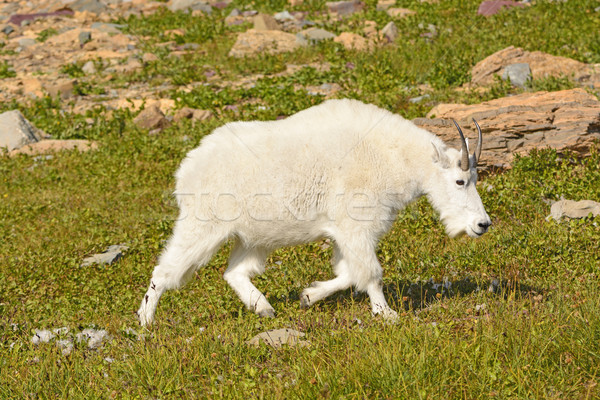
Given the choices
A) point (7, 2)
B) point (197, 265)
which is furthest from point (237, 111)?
point (7, 2)

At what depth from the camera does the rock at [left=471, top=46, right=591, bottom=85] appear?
14.1 m

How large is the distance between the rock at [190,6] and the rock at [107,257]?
16.5 metres

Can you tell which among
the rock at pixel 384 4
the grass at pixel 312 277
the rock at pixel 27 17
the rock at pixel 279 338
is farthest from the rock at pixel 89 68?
the rock at pixel 279 338

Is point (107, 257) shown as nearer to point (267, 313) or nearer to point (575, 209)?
point (267, 313)

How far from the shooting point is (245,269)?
284 inches

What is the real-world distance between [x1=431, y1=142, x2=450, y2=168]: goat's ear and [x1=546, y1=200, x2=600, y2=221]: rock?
8.78 ft

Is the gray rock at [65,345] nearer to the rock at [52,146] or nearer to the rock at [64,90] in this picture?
the rock at [52,146]

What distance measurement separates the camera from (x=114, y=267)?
8.80 meters

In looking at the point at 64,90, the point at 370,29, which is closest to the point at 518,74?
the point at 370,29

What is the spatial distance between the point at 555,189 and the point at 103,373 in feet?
22.8

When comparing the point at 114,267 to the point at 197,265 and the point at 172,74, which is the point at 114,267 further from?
the point at 172,74

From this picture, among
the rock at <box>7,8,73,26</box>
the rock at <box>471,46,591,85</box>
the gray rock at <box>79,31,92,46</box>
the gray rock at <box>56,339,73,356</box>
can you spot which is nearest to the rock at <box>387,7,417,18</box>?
the rock at <box>471,46,591,85</box>

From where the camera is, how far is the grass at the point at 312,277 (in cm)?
464

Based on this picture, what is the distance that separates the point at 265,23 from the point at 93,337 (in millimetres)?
16169
